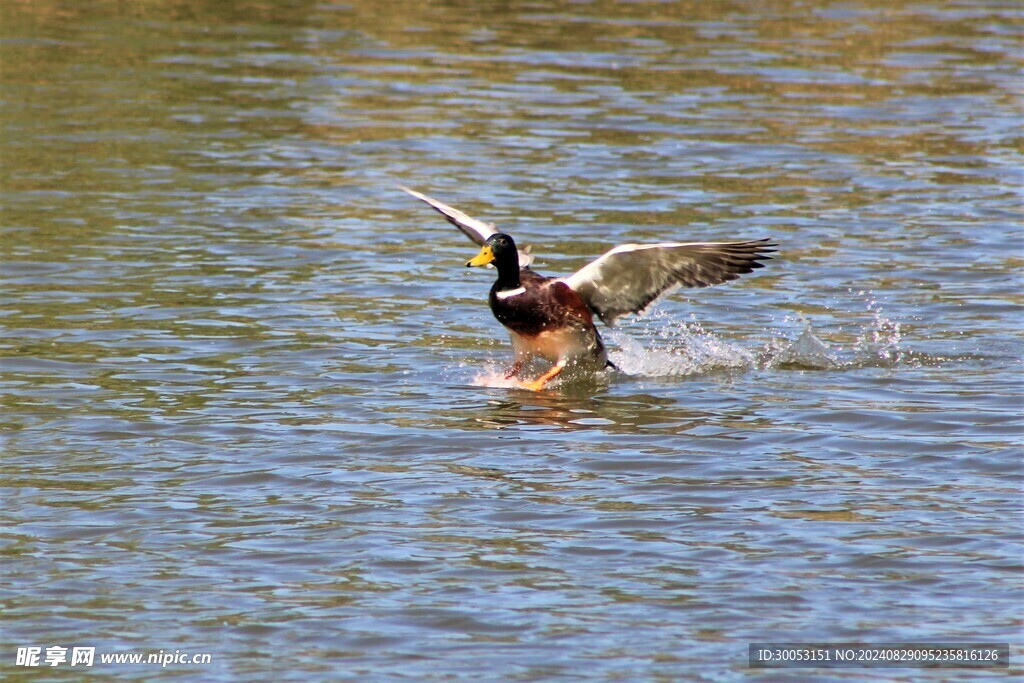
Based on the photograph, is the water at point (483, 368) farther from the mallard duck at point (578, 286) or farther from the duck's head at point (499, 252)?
the duck's head at point (499, 252)

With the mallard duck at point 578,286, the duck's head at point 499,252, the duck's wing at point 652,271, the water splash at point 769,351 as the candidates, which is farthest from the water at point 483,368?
the duck's head at point 499,252

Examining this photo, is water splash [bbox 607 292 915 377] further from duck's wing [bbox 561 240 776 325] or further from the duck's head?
the duck's head

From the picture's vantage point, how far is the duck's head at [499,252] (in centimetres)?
1087

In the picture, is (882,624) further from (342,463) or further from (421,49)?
(421,49)

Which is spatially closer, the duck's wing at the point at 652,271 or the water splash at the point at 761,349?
the duck's wing at the point at 652,271

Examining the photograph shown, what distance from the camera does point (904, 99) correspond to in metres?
21.0

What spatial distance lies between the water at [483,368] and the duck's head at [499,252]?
0.83m

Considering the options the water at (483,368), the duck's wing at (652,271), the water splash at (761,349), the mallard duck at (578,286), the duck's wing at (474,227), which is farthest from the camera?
the duck's wing at (474,227)

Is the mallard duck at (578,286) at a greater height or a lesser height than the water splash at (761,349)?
greater

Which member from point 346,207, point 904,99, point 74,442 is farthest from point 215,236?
point 904,99

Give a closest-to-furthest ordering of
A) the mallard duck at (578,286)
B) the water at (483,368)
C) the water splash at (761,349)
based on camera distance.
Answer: the water at (483,368)
the mallard duck at (578,286)
the water splash at (761,349)

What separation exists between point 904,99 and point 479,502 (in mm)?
14568

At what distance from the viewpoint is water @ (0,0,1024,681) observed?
21.6 feet

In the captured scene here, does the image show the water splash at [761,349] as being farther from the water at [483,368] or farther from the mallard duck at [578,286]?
the mallard duck at [578,286]
